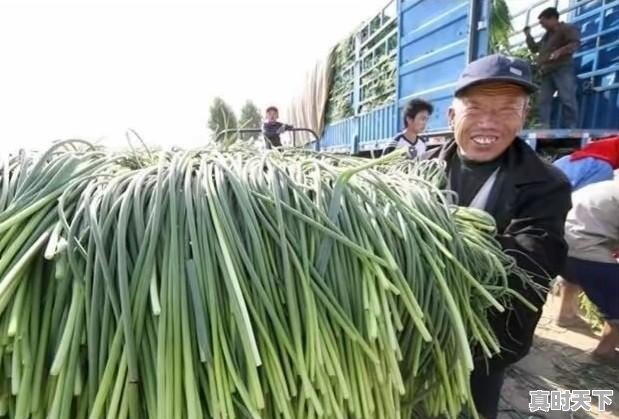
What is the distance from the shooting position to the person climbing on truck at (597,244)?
176 centimetres

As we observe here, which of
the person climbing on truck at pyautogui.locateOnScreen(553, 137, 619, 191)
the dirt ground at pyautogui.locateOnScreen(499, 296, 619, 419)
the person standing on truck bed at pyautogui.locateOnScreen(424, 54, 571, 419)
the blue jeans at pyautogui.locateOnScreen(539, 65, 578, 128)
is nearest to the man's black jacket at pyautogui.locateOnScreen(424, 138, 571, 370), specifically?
the person standing on truck bed at pyautogui.locateOnScreen(424, 54, 571, 419)

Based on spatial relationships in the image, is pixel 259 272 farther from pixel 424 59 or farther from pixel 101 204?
pixel 424 59

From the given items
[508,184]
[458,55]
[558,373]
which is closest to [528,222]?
[508,184]

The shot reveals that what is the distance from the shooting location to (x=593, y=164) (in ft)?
7.18

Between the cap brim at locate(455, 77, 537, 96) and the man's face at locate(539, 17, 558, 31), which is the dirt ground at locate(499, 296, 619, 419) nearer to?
the cap brim at locate(455, 77, 537, 96)

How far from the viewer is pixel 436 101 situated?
3957 mm

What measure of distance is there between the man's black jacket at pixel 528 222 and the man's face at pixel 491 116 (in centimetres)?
6

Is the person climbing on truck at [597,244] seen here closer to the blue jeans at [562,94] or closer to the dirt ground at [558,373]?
the dirt ground at [558,373]

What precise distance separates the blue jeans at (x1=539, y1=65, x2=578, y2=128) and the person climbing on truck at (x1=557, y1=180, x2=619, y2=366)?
6.12 feet

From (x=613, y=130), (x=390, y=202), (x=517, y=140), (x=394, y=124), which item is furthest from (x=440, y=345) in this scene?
(x=394, y=124)

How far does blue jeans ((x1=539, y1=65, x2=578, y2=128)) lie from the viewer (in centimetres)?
341

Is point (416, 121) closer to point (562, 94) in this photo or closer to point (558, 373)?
point (562, 94)

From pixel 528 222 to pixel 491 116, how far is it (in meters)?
0.28
